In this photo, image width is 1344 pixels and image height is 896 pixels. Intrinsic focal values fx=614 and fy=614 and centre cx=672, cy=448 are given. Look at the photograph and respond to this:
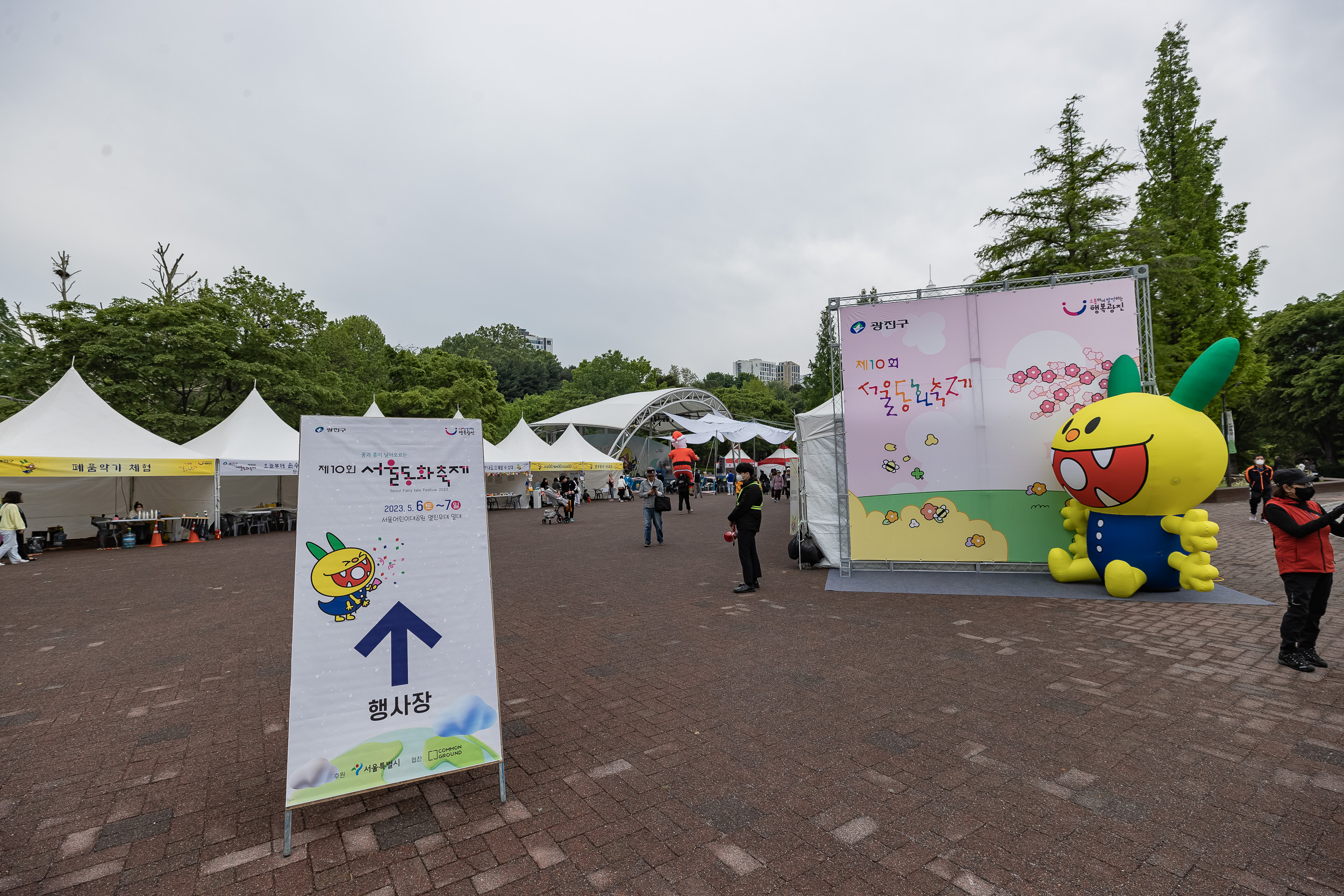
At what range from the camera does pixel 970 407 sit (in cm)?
832

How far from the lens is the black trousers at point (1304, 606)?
448 centimetres

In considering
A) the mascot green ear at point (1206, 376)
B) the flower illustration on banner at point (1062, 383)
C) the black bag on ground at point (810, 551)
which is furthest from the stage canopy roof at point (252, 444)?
the mascot green ear at point (1206, 376)

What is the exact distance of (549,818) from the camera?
9.29ft

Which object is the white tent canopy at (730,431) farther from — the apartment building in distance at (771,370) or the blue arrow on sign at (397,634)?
the apartment building in distance at (771,370)

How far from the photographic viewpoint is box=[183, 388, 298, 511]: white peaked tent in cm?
1689

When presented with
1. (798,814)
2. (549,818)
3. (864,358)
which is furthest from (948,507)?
(549,818)

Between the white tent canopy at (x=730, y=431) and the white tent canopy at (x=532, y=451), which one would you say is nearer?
the white tent canopy at (x=532, y=451)

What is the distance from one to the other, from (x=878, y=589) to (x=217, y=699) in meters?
6.76

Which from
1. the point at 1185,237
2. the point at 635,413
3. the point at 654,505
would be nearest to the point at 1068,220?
the point at 1185,237

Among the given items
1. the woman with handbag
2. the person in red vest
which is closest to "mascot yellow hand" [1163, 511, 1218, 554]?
the person in red vest

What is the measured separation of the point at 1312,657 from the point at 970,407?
439 cm

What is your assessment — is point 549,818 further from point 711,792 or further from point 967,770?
point 967,770

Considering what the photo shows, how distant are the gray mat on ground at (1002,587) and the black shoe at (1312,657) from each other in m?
2.17

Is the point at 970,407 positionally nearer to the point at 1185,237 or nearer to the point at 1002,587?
the point at 1002,587
